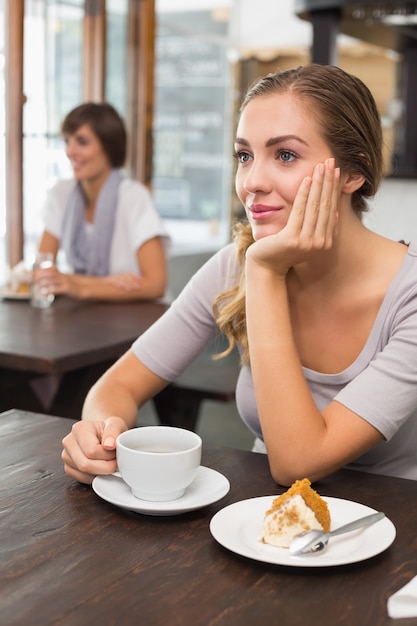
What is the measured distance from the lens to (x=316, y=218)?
1437 mm

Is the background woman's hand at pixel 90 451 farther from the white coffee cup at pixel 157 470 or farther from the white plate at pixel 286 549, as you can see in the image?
the white plate at pixel 286 549

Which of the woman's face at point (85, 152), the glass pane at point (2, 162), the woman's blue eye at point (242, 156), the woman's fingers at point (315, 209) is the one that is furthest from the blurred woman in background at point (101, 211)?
the woman's fingers at point (315, 209)

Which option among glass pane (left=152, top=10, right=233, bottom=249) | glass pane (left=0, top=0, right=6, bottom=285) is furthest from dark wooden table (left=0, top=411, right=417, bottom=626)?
glass pane (left=152, top=10, right=233, bottom=249)

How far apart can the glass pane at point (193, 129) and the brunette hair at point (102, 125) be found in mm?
3413

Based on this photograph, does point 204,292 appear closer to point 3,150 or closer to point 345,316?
point 345,316

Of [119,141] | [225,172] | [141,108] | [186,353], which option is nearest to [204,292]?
[186,353]

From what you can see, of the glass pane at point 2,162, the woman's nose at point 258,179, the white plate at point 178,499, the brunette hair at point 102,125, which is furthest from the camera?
the glass pane at point 2,162

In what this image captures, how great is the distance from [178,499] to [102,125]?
266cm

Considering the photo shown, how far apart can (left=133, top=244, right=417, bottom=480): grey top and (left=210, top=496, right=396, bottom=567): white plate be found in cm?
26

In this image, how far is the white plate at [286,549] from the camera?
0.96 m

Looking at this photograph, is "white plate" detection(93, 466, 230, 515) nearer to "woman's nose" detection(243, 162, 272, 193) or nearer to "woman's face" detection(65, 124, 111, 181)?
"woman's nose" detection(243, 162, 272, 193)

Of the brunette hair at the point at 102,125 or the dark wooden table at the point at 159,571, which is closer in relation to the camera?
the dark wooden table at the point at 159,571

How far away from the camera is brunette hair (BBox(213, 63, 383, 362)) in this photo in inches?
58.7

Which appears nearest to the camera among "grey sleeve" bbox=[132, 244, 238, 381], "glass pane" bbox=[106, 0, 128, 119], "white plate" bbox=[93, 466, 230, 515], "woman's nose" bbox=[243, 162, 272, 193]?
"white plate" bbox=[93, 466, 230, 515]
